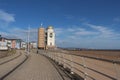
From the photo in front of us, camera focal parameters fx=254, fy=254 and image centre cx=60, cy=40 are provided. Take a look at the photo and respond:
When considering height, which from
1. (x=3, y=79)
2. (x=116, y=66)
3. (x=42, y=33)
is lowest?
(x=3, y=79)

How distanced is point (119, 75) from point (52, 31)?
436 ft

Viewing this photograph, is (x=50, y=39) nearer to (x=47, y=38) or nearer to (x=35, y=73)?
(x=47, y=38)

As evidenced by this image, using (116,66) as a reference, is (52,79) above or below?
below

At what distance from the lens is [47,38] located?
13662cm

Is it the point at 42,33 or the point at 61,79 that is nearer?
the point at 61,79

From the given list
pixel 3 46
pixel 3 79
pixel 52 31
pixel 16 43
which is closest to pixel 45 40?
pixel 52 31

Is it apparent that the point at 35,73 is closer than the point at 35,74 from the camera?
No

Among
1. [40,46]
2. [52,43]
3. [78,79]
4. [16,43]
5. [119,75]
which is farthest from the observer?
[16,43]

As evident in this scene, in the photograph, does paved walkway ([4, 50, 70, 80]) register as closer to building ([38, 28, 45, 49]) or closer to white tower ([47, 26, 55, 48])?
white tower ([47, 26, 55, 48])

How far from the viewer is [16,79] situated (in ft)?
44.5

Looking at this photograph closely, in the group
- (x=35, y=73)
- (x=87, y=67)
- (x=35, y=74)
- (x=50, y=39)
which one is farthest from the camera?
(x=50, y=39)

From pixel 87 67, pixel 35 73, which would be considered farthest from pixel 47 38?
pixel 87 67

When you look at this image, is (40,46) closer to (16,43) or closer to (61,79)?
(16,43)

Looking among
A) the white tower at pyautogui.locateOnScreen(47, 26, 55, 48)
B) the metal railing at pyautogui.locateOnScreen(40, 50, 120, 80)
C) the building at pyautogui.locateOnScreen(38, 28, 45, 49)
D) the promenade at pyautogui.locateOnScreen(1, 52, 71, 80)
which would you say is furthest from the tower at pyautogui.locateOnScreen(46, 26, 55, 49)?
the promenade at pyautogui.locateOnScreen(1, 52, 71, 80)
